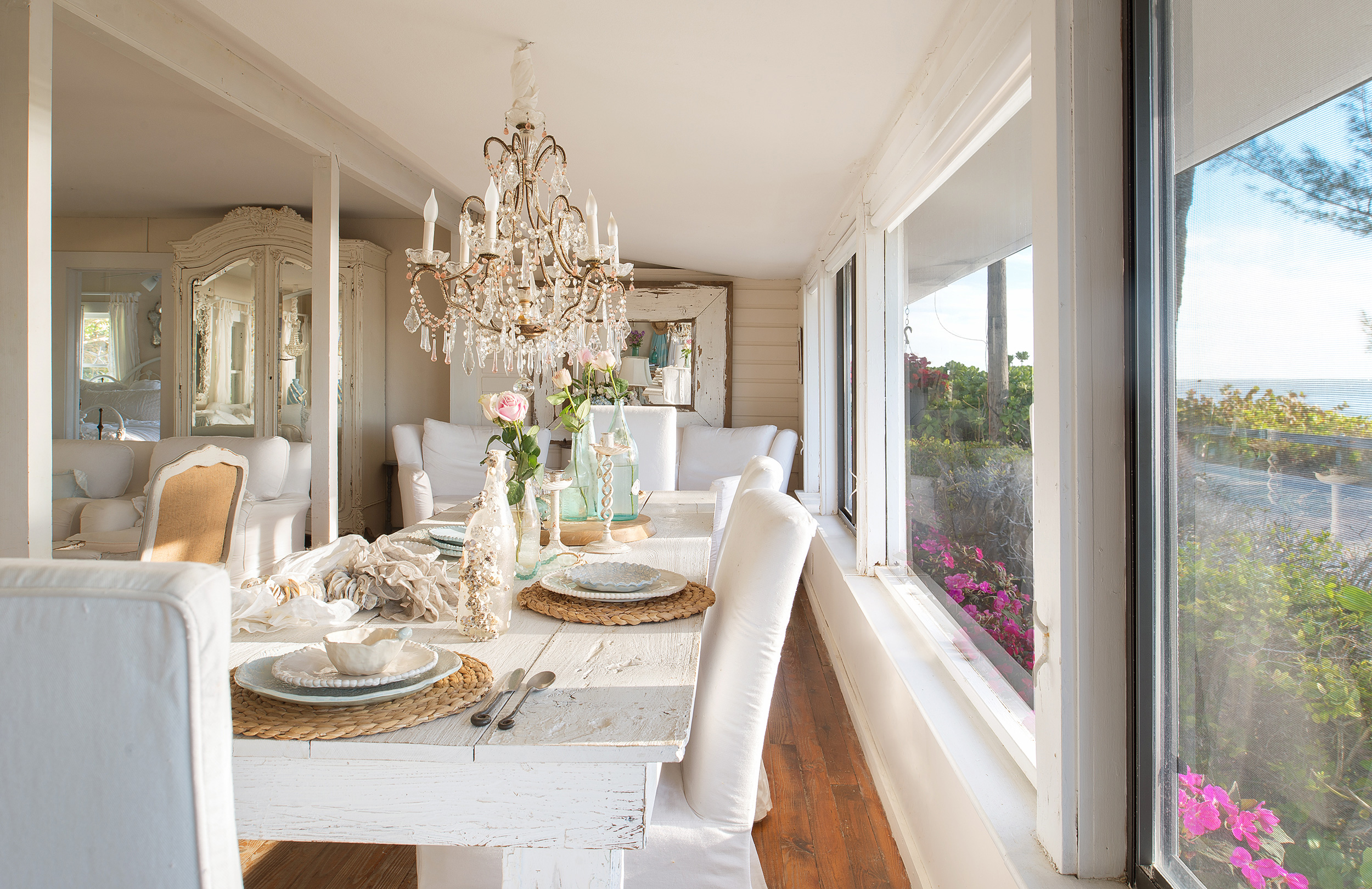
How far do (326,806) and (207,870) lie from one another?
33 cm

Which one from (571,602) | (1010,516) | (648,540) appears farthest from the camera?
(648,540)

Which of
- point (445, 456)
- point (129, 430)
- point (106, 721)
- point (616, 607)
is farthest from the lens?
point (129, 430)

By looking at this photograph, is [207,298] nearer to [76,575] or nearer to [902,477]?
[902,477]

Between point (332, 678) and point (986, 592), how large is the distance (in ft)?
4.78

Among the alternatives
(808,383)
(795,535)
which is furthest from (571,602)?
(808,383)

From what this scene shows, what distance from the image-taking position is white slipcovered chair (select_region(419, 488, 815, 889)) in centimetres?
127

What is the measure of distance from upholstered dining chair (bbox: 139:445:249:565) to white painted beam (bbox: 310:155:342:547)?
3.26 feet

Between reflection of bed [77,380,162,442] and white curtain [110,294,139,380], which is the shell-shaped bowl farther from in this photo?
white curtain [110,294,139,380]

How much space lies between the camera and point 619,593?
4.77ft

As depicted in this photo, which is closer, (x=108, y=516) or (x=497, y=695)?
(x=497, y=695)

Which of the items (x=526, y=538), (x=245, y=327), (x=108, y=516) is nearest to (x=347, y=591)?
(x=526, y=538)

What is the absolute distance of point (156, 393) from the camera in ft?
17.8

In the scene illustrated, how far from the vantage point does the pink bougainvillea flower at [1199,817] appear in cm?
93

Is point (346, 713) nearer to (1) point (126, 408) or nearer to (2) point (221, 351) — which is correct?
(2) point (221, 351)
